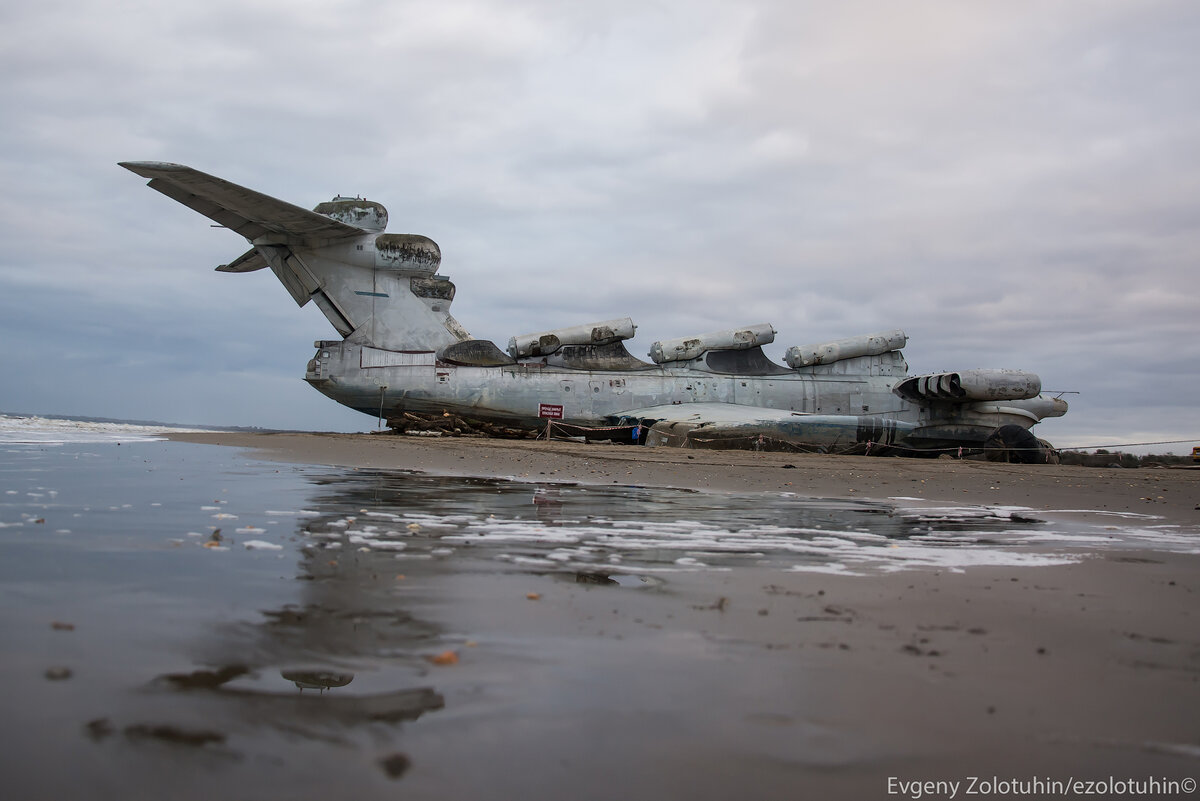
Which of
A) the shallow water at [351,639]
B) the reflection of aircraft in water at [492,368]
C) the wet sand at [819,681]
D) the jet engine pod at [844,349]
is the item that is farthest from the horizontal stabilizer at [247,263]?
the wet sand at [819,681]

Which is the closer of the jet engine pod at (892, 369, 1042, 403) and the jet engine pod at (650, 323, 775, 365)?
the jet engine pod at (892, 369, 1042, 403)


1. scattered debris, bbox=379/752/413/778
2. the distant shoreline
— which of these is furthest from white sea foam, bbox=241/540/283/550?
the distant shoreline

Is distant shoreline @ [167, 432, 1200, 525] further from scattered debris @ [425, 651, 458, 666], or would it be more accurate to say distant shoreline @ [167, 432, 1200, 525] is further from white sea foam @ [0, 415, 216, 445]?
scattered debris @ [425, 651, 458, 666]

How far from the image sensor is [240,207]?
1795cm

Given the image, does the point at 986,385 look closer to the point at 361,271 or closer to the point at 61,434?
the point at 361,271

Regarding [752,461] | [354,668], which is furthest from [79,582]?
[752,461]

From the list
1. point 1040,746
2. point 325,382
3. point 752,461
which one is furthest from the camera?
point 325,382

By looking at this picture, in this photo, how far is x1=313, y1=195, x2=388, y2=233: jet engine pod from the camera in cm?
2017

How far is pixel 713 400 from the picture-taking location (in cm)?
2192

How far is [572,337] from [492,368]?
243 cm

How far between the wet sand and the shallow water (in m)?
0.01

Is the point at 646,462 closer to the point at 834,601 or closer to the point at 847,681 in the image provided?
the point at 834,601

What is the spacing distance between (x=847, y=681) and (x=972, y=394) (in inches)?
841

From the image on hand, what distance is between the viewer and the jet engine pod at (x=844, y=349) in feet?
76.4
